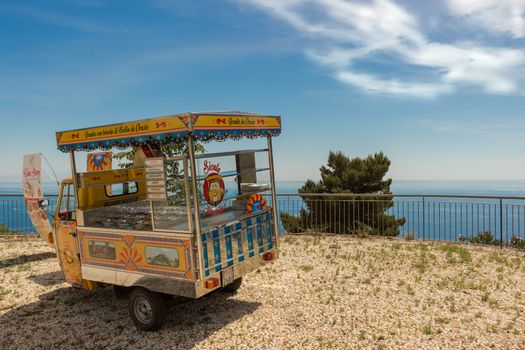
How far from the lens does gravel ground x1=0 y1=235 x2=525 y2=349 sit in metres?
5.21

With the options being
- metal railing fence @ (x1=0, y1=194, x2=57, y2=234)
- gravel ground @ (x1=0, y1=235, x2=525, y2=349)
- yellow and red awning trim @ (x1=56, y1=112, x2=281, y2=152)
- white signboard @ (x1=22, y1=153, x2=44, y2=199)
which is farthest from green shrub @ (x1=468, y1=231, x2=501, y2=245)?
metal railing fence @ (x1=0, y1=194, x2=57, y2=234)

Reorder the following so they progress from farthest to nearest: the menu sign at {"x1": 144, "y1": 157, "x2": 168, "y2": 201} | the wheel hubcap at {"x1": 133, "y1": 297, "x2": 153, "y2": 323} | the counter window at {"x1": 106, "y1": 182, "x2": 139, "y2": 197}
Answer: the counter window at {"x1": 106, "y1": 182, "x2": 139, "y2": 197} → the wheel hubcap at {"x1": 133, "y1": 297, "x2": 153, "y2": 323} → the menu sign at {"x1": 144, "y1": 157, "x2": 168, "y2": 201}

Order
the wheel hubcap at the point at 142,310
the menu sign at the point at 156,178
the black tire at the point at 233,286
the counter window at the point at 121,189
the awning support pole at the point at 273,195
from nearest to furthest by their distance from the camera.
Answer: the menu sign at the point at 156,178, the wheel hubcap at the point at 142,310, the awning support pole at the point at 273,195, the black tire at the point at 233,286, the counter window at the point at 121,189

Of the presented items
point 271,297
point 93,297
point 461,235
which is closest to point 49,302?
point 93,297

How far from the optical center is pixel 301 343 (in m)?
5.06

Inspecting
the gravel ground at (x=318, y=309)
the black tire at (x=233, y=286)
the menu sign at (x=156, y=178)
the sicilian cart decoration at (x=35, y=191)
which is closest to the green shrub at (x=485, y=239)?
the gravel ground at (x=318, y=309)

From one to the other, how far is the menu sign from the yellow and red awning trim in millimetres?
302

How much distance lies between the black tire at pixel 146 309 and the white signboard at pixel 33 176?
455 centimetres

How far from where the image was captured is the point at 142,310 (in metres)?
5.64

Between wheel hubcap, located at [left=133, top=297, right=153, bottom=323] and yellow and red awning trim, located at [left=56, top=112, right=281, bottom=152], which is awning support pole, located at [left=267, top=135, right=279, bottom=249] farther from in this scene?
wheel hubcap, located at [left=133, top=297, right=153, bottom=323]

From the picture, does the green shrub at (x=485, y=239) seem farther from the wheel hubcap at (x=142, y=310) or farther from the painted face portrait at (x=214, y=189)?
the wheel hubcap at (x=142, y=310)

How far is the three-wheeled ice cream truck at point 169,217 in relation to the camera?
16.4 ft

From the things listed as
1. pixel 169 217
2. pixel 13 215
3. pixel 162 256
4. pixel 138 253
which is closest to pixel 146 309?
pixel 138 253

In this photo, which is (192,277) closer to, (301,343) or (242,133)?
(301,343)
